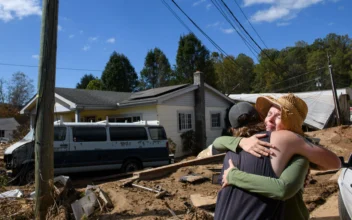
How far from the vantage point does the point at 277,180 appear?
1.61 meters

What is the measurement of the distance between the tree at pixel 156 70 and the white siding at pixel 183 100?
86.0 feet

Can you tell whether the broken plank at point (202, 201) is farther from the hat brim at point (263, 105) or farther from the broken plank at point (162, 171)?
the hat brim at point (263, 105)

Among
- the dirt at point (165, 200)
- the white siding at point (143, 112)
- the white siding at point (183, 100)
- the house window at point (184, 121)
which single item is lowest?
the dirt at point (165, 200)

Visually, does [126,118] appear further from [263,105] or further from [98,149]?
[263,105]

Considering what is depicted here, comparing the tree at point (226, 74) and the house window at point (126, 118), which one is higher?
the tree at point (226, 74)

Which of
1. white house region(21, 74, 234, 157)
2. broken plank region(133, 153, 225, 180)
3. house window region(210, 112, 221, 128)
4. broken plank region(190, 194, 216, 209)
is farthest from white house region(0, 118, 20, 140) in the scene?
broken plank region(190, 194, 216, 209)

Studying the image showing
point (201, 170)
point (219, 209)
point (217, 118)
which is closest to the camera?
point (219, 209)

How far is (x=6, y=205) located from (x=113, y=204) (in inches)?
76.1

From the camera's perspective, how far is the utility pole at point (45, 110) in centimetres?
487

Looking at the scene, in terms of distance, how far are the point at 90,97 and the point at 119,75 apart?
79.9ft

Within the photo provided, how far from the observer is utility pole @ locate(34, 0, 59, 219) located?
4.87 metres

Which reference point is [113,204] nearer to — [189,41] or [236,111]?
[236,111]

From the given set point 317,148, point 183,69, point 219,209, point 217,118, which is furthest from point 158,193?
point 183,69

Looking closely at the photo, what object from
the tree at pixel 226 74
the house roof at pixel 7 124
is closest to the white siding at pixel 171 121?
the house roof at pixel 7 124
